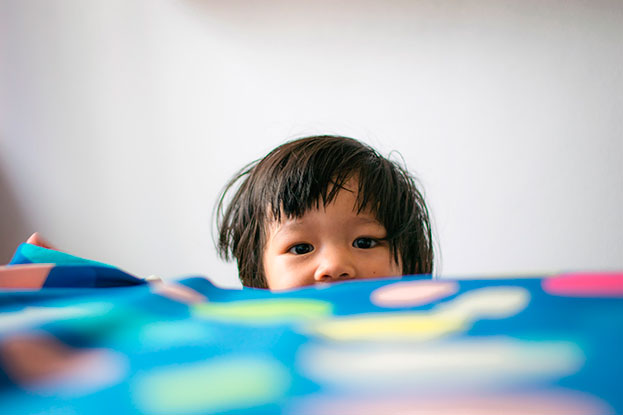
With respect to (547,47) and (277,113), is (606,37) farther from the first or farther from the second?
(277,113)

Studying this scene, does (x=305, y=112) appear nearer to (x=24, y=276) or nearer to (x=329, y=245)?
(x=329, y=245)

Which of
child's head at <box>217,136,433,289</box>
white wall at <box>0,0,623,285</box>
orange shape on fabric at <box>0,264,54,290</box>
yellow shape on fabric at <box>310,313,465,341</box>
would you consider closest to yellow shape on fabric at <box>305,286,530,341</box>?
yellow shape on fabric at <box>310,313,465,341</box>

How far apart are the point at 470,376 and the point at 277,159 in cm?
78

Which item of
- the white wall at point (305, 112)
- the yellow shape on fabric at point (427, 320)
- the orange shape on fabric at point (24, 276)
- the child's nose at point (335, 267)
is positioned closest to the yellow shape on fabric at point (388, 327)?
the yellow shape on fabric at point (427, 320)

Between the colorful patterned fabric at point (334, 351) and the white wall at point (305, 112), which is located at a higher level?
the white wall at point (305, 112)

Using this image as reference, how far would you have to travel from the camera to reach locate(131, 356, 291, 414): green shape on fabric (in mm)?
225

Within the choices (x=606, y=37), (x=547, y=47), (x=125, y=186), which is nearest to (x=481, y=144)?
(x=547, y=47)

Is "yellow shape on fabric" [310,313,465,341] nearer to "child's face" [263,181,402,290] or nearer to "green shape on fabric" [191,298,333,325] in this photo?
"green shape on fabric" [191,298,333,325]

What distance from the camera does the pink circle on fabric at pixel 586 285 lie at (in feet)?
0.97

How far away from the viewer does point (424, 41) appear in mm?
1602

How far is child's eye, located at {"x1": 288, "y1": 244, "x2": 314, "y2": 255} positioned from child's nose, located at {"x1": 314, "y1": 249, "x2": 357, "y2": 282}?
0.13 feet

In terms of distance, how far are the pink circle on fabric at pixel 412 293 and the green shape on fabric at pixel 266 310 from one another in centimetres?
3

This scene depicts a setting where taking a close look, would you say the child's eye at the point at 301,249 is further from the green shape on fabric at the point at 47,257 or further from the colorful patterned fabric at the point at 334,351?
the colorful patterned fabric at the point at 334,351

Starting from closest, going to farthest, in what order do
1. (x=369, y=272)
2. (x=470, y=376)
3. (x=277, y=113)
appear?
1. (x=470, y=376)
2. (x=369, y=272)
3. (x=277, y=113)
